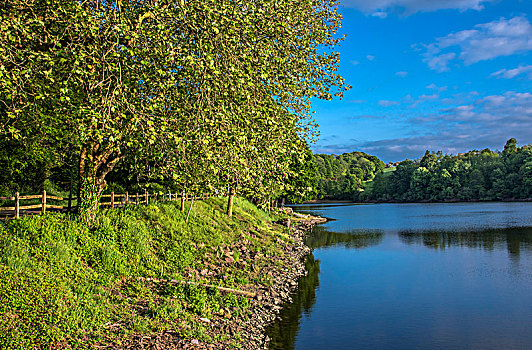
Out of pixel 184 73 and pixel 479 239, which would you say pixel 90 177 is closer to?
pixel 184 73

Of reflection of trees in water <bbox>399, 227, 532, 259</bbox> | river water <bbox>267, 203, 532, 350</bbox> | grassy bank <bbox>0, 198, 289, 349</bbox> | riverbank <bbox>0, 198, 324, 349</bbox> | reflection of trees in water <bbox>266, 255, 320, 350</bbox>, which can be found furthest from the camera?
reflection of trees in water <bbox>399, 227, 532, 259</bbox>

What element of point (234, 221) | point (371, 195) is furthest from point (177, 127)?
point (371, 195)

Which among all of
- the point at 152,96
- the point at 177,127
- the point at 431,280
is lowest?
the point at 431,280

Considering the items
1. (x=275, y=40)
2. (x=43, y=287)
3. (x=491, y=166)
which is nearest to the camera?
(x=43, y=287)

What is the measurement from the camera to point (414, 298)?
25.1m

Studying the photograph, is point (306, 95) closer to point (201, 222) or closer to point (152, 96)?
point (152, 96)

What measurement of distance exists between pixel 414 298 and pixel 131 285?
1772 centimetres

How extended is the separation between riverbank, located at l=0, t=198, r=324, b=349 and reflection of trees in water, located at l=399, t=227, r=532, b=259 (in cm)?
2688

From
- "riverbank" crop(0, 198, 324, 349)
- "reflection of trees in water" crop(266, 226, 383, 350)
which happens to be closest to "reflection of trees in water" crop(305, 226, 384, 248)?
"reflection of trees in water" crop(266, 226, 383, 350)

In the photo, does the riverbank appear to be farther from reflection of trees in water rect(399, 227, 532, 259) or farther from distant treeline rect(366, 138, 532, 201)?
distant treeline rect(366, 138, 532, 201)

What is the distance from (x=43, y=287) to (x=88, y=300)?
145 cm

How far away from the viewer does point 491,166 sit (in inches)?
5723

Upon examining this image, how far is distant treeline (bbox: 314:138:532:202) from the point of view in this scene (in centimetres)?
13962

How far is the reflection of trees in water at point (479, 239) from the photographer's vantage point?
4269cm
